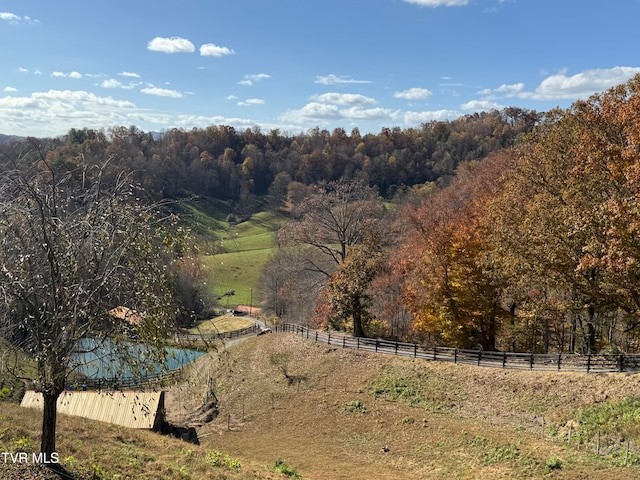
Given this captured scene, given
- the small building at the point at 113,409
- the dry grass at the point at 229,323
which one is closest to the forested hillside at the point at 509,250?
the dry grass at the point at 229,323

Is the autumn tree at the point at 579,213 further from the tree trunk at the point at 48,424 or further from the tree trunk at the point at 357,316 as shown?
the tree trunk at the point at 48,424

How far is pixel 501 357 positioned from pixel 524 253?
5.82m

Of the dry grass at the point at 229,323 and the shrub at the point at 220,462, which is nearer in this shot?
the shrub at the point at 220,462

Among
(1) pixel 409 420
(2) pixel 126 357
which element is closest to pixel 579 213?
(1) pixel 409 420

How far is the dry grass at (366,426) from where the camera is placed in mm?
12828

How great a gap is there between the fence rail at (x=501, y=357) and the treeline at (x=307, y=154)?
10102 centimetres

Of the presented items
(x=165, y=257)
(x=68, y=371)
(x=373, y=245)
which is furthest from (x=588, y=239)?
(x=68, y=371)

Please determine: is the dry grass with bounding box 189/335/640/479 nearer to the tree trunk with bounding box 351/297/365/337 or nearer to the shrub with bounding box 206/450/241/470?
the tree trunk with bounding box 351/297/365/337

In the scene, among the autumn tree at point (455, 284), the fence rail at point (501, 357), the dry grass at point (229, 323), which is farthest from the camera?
the dry grass at point (229, 323)

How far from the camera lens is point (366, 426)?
870 inches

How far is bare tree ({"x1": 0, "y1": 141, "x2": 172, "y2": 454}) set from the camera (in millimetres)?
7348

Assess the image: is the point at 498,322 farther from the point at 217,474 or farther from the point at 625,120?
the point at 217,474

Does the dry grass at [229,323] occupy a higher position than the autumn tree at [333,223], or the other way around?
the autumn tree at [333,223]

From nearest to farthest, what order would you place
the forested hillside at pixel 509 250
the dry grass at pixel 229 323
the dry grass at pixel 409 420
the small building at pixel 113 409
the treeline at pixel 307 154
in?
the dry grass at pixel 409 420 → the forested hillside at pixel 509 250 → the small building at pixel 113 409 → the dry grass at pixel 229 323 → the treeline at pixel 307 154
